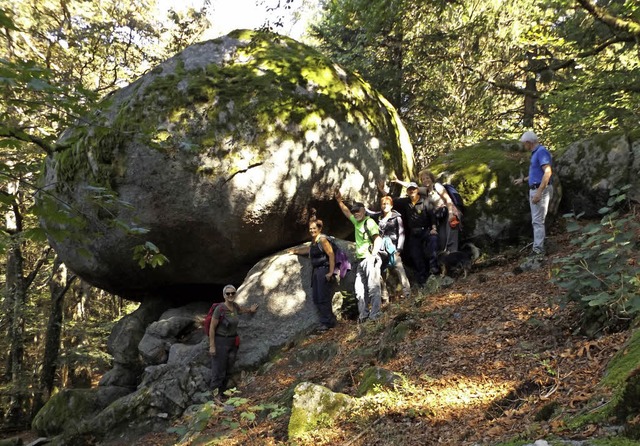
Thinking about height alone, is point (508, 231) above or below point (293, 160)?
below

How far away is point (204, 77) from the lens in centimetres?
981

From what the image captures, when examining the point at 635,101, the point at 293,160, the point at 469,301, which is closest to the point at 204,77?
the point at 293,160

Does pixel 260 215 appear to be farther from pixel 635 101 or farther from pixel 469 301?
pixel 635 101

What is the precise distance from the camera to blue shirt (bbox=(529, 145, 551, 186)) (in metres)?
7.65

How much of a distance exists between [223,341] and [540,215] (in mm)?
5991

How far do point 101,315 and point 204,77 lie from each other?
18.2 meters

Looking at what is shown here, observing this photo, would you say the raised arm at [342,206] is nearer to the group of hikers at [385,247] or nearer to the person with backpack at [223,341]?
the group of hikers at [385,247]

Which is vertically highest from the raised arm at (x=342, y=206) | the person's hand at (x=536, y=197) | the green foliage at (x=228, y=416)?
the raised arm at (x=342, y=206)

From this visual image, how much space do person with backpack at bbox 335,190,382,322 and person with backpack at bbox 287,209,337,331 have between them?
620mm

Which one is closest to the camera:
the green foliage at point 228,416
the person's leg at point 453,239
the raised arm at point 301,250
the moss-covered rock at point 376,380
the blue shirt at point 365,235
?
the moss-covered rock at point 376,380

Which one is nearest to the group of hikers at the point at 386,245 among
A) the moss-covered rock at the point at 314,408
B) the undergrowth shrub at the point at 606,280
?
the moss-covered rock at the point at 314,408

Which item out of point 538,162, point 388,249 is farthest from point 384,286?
point 538,162

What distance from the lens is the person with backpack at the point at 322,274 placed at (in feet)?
28.3

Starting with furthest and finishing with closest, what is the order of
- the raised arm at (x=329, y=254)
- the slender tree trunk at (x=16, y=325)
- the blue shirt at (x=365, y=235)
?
the slender tree trunk at (x=16, y=325) → the raised arm at (x=329, y=254) → the blue shirt at (x=365, y=235)
